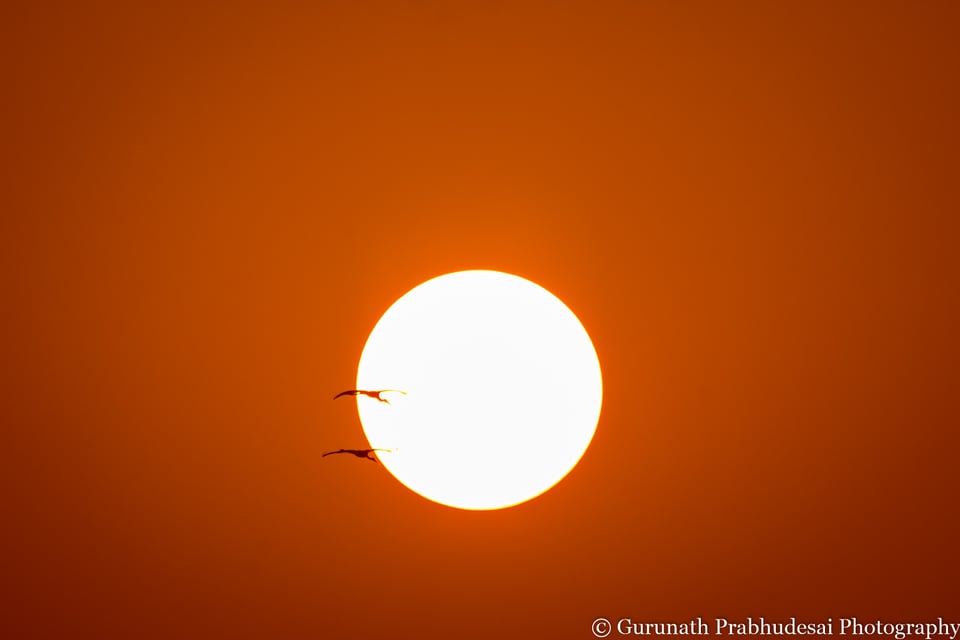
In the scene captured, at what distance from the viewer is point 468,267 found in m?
1.76

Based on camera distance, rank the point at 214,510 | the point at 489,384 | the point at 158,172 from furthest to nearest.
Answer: the point at 214,510 < the point at 158,172 < the point at 489,384

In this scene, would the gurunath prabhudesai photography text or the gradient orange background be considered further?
the gurunath prabhudesai photography text

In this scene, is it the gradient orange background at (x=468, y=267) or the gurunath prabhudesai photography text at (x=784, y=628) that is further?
the gurunath prabhudesai photography text at (x=784, y=628)

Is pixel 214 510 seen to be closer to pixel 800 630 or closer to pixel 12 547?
pixel 12 547

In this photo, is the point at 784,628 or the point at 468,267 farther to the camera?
the point at 784,628

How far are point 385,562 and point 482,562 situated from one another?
214 millimetres

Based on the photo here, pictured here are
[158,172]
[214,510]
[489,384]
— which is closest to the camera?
[489,384]

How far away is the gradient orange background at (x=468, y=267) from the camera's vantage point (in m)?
1.65

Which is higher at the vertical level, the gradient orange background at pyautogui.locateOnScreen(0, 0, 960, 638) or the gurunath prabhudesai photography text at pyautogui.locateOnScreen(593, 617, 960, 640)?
the gradient orange background at pyautogui.locateOnScreen(0, 0, 960, 638)

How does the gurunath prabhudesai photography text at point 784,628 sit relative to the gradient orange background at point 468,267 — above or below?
below

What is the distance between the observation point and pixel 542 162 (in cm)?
170

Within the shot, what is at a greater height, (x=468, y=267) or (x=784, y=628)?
(x=468, y=267)

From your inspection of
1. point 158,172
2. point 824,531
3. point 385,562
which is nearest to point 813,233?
point 824,531

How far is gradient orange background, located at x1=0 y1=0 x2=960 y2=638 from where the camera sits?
1653 mm
